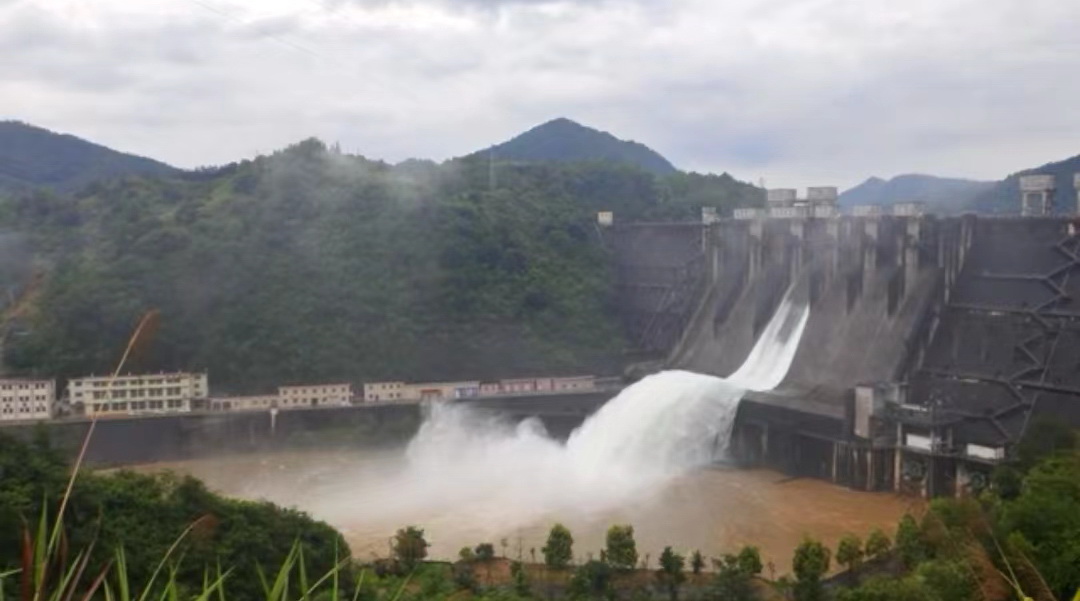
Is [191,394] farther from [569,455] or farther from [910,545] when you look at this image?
[910,545]

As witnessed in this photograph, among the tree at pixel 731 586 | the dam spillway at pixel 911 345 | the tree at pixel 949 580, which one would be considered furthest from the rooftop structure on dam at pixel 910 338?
the tree at pixel 949 580

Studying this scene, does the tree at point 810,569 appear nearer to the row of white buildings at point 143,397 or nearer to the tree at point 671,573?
the tree at point 671,573

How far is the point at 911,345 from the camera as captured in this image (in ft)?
57.4

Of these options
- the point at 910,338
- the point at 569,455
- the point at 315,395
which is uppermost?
the point at 910,338

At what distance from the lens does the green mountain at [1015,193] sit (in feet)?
95.1

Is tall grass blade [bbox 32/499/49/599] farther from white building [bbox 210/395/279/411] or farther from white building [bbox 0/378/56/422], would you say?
white building [bbox 0/378/56/422]

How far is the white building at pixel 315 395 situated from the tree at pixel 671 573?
37.9 ft

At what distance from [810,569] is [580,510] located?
497 cm

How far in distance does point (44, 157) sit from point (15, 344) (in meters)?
21.4

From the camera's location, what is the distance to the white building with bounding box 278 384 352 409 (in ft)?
70.5

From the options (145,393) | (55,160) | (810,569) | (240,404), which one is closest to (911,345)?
(810,569)

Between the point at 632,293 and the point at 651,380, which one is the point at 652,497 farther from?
the point at 632,293

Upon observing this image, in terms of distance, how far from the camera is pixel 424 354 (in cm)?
2352

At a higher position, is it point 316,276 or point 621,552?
point 316,276
